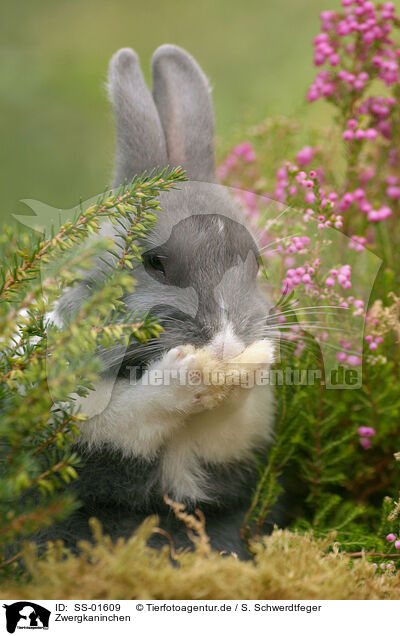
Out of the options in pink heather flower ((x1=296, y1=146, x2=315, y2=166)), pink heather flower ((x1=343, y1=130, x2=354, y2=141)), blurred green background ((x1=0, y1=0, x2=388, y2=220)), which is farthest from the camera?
blurred green background ((x1=0, y1=0, x2=388, y2=220))

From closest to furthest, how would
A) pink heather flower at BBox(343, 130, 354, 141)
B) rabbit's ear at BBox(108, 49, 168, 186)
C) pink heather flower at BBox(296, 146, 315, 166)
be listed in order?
1. rabbit's ear at BBox(108, 49, 168, 186)
2. pink heather flower at BBox(343, 130, 354, 141)
3. pink heather flower at BBox(296, 146, 315, 166)

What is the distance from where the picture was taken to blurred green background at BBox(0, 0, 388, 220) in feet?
12.8

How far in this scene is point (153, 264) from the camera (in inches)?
70.9

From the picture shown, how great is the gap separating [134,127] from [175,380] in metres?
0.75

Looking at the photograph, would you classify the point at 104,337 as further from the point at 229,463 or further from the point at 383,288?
the point at 383,288

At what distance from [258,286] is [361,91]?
80 cm

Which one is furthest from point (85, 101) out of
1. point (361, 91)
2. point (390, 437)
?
point (390, 437)

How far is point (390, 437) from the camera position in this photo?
207cm

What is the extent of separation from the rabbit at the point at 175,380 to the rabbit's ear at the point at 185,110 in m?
0.03

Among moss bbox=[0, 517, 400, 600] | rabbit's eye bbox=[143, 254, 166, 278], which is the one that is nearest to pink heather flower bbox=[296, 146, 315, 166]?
rabbit's eye bbox=[143, 254, 166, 278]

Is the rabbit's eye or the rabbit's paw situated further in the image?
the rabbit's eye
